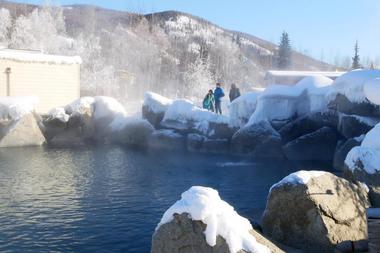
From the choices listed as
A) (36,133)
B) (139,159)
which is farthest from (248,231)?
(36,133)

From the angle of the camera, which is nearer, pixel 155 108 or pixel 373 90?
pixel 373 90

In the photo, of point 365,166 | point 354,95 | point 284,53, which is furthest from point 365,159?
point 284,53

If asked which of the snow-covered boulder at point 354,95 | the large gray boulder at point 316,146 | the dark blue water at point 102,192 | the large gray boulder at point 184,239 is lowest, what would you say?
the dark blue water at point 102,192

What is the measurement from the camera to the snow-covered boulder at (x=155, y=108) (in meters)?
24.9

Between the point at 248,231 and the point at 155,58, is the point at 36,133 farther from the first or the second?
the point at 155,58

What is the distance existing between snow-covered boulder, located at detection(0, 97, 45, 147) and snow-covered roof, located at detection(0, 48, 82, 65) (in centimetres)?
464

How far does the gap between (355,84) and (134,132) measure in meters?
11.4

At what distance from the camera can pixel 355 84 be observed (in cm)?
1781

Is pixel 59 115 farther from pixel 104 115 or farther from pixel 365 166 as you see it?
pixel 365 166

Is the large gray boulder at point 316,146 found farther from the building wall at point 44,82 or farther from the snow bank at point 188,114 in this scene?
the building wall at point 44,82

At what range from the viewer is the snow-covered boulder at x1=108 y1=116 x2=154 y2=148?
24.2 meters

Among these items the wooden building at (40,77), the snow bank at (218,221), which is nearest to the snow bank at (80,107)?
the wooden building at (40,77)

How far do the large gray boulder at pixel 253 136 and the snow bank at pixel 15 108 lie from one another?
10.5 metres

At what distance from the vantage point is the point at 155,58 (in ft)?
186
